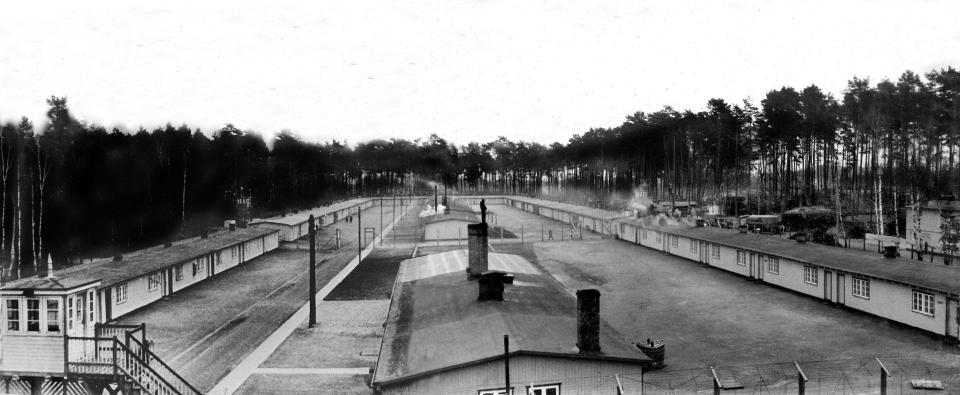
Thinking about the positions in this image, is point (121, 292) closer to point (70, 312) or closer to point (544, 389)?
point (70, 312)

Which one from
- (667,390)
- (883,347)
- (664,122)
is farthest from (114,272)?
(664,122)

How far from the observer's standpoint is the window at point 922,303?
2350 centimetres

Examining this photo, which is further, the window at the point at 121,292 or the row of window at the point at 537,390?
the window at the point at 121,292

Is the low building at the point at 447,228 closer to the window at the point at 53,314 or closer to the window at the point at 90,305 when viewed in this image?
the window at the point at 90,305

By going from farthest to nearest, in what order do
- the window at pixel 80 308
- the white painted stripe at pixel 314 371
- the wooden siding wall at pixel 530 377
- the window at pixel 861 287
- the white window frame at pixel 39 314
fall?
the window at pixel 861 287, the white painted stripe at pixel 314 371, the window at pixel 80 308, the white window frame at pixel 39 314, the wooden siding wall at pixel 530 377

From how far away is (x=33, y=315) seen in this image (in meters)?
15.6

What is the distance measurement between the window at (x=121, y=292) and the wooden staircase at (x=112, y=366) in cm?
1401

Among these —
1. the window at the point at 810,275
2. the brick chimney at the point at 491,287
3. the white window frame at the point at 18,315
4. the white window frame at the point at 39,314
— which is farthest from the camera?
the window at the point at 810,275

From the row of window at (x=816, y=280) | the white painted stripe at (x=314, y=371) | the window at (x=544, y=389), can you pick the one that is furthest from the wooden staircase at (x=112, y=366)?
the row of window at (x=816, y=280)

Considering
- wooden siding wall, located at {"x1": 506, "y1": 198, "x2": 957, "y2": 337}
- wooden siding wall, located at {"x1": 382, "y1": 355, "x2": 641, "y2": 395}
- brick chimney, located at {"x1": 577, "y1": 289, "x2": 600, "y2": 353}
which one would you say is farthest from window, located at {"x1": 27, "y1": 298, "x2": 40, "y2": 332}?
wooden siding wall, located at {"x1": 506, "y1": 198, "x2": 957, "y2": 337}

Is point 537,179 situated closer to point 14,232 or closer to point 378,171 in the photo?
point 378,171

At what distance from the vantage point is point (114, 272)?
1157 inches

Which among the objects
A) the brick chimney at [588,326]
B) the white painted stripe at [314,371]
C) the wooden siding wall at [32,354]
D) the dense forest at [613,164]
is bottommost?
the white painted stripe at [314,371]

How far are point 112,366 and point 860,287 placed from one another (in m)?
28.0
